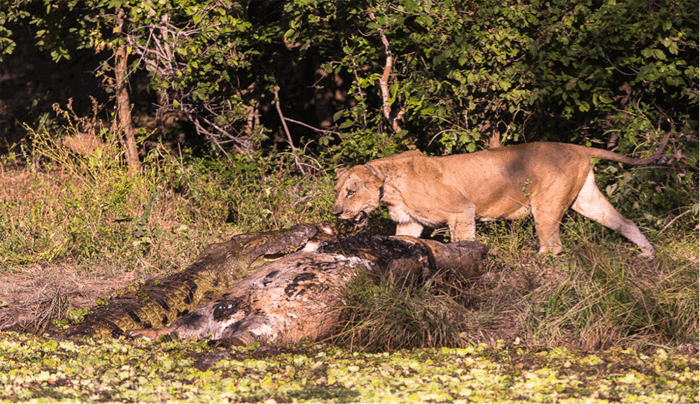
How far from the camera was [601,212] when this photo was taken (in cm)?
679

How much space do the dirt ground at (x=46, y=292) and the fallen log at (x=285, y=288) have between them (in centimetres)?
49

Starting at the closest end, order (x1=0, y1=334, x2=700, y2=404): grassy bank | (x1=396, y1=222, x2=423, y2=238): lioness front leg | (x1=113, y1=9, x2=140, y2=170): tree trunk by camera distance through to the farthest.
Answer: (x1=0, y1=334, x2=700, y2=404): grassy bank < (x1=396, y1=222, x2=423, y2=238): lioness front leg < (x1=113, y1=9, x2=140, y2=170): tree trunk

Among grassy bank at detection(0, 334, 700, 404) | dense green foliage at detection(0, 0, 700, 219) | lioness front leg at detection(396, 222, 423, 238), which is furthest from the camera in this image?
dense green foliage at detection(0, 0, 700, 219)

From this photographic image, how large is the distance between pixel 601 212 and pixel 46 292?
5.01 m

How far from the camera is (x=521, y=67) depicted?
25.6 ft

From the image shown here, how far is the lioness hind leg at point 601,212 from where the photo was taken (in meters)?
6.55

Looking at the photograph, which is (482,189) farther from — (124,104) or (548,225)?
(124,104)

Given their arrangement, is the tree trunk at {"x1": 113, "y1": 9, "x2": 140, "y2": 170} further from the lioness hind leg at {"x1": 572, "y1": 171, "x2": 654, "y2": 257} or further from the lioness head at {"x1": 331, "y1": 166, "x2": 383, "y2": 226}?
the lioness hind leg at {"x1": 572, "y1": 171, "x2": 654, "y2": 257}

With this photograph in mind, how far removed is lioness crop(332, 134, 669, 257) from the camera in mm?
6398

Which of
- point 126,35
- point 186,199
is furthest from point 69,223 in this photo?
point 126,35

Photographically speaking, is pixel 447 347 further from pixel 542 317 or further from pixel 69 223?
pixel 69 223

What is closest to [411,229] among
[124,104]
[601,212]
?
[601,212]

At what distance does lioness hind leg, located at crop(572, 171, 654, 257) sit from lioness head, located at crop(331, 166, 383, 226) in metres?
2.03

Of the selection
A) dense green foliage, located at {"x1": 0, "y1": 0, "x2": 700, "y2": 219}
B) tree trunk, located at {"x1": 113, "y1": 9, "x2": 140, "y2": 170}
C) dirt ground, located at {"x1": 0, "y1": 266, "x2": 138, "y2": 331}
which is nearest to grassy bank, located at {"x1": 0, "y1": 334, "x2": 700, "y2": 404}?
dirt ground, located at {"x1": 0, "y1": 266, "x2": 138, "y2": 331}
